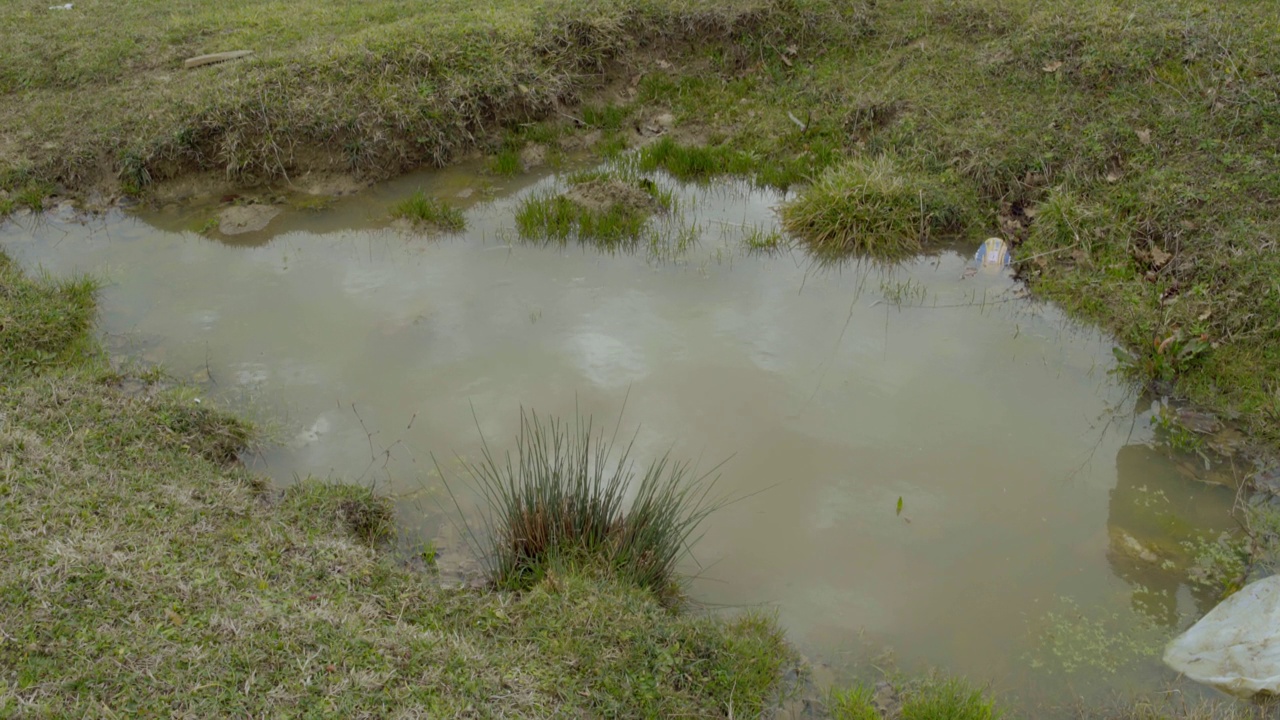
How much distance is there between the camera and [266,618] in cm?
290

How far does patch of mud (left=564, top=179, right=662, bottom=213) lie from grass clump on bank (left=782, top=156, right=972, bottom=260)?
40.9 inches

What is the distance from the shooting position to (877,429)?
14.6 feet

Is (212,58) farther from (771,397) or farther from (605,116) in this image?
(771,397)

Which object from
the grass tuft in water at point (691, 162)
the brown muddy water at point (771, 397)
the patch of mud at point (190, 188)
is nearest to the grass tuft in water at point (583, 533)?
the brown muddy water at point (771, 397)

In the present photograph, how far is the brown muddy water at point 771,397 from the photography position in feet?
11.7

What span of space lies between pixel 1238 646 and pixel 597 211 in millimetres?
4619

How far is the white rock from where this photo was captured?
3.09 m

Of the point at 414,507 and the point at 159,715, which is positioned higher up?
the point at 159,715

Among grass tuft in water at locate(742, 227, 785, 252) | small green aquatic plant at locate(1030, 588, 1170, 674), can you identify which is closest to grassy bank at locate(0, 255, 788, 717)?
small green aquatic plant at locate(1030, 588, 1170, 674)

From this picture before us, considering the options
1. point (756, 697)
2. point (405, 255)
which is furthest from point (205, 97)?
point (756, 697)

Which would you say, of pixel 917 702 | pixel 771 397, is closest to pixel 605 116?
pixel 771 397

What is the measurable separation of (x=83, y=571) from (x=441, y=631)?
1.20m

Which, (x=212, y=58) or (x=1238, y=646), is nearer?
(x=1238, y=646)

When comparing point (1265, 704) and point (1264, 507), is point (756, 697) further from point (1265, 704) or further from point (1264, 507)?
point (1264, 507)
